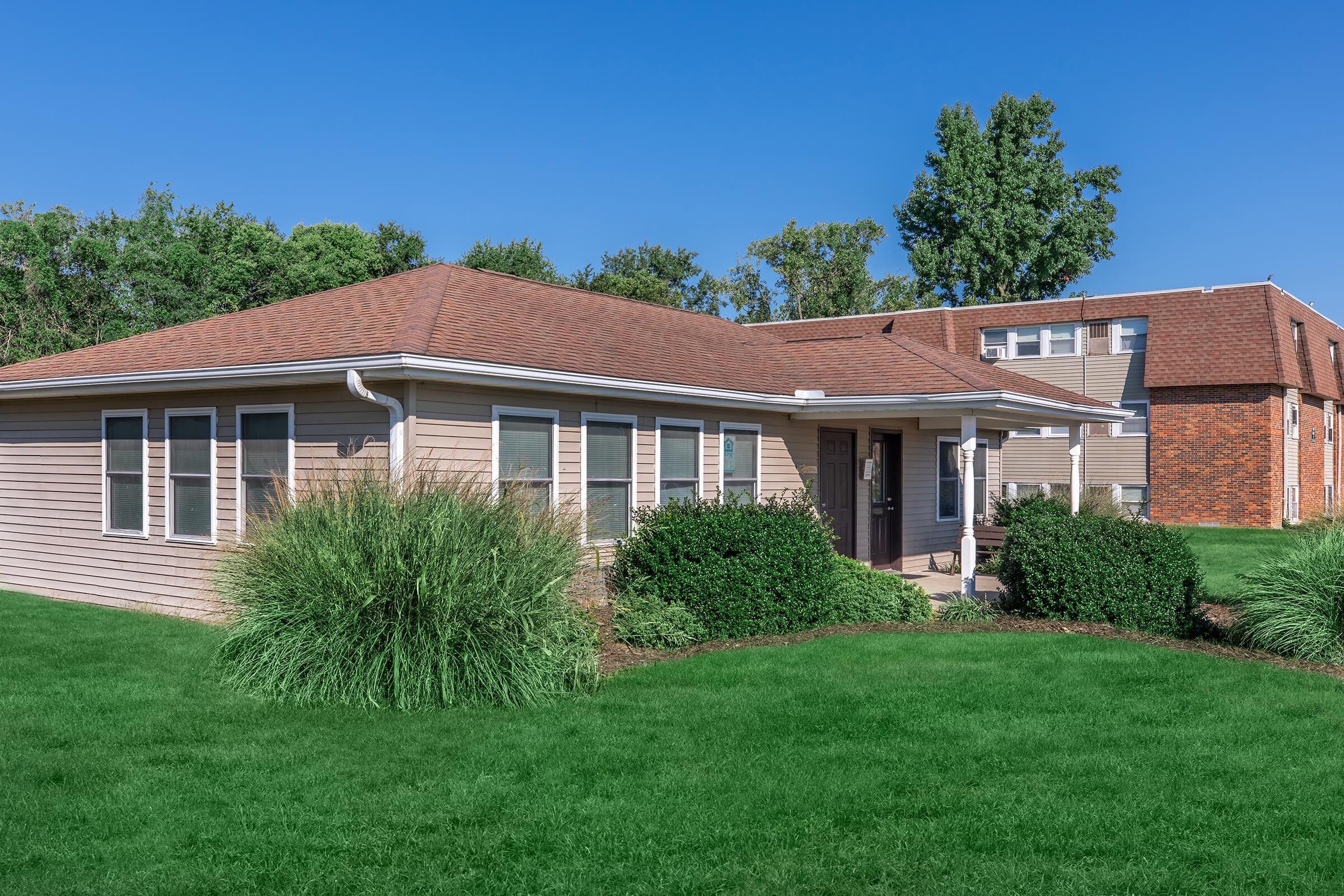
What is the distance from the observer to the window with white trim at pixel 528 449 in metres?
11.0

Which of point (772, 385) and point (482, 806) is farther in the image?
point (772, 385)

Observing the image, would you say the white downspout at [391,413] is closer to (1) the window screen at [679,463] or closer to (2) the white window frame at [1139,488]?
(1) the window screen at [679,463]

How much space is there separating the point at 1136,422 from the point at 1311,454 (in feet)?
19.6

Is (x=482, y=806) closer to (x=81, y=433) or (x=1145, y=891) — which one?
(x=1145, y=891)

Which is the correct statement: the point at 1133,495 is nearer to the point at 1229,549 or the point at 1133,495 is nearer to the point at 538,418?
the point at 1229,549

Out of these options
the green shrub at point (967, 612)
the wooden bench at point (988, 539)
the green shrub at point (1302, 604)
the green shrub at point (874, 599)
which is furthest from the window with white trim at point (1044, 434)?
the green shrub at point (1302, 604)

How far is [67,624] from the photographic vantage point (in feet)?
35.0

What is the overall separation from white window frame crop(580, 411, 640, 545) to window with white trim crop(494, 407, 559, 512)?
1.35 ft

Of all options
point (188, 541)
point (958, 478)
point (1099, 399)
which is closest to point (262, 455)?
point (188, 541)

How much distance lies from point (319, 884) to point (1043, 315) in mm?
28557

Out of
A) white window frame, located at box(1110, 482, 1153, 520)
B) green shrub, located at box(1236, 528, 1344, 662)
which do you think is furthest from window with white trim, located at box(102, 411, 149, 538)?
white window frame, located at box(1110, 482, 1153, 520)

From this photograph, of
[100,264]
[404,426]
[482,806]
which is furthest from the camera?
[100,264]

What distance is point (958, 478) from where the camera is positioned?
771 inches

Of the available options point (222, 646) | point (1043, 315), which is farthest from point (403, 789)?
point (1043, 315)
